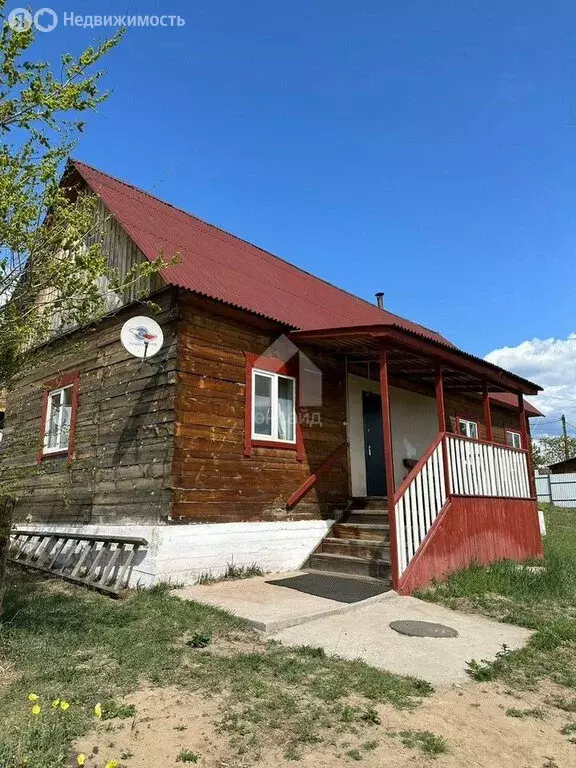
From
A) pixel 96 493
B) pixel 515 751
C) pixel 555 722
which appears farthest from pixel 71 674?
pixel 96 493

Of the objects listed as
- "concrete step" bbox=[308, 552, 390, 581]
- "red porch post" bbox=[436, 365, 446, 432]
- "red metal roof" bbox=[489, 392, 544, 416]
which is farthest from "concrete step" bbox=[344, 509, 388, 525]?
"red metal roof" bbox=[489, 392, 544, 416]

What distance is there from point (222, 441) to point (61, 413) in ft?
13.3

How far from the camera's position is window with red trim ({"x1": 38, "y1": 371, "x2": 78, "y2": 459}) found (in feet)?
32.4

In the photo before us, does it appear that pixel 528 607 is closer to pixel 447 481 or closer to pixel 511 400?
pixel 447 481

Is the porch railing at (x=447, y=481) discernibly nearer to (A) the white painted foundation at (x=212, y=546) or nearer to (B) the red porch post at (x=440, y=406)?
(B) the red porch post at (x=440, y=406)

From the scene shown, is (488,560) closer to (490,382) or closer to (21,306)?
(490,382)

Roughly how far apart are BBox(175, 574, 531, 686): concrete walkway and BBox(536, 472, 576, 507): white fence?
2700 centimetres

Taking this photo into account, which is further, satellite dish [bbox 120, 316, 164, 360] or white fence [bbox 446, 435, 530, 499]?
white fence [bbox 446, 435, 530, 499]

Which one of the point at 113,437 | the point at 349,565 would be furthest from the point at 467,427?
the point at 113,437

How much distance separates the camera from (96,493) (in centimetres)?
897

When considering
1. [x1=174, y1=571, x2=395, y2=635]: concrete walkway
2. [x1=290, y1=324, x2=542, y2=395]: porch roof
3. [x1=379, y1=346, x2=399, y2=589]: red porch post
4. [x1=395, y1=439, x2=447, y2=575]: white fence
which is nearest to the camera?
[x1=174, y1=571, x2=395, y2=635]: concrete walkway

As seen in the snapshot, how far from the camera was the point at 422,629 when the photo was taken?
571 centimetres

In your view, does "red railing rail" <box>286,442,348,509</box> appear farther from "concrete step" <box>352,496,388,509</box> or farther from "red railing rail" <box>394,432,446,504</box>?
"red railing rail" <box>394,432,446,504</box>

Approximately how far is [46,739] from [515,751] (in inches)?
107
